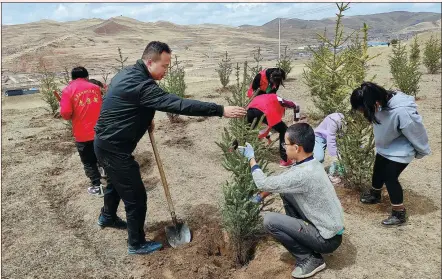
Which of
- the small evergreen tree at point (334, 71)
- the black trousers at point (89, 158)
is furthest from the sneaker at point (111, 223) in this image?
the small evergreen tree at point (334, 71)

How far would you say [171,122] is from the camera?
9.08 m

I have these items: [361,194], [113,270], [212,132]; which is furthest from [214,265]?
[212,132]

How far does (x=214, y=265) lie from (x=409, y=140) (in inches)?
90.8

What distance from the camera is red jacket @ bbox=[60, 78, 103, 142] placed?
479 centimetres

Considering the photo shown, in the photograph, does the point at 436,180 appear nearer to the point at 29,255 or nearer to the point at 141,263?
the point at 141,263

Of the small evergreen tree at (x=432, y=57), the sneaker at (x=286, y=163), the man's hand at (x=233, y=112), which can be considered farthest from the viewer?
the small evergreen tree at (x=432, y=57)

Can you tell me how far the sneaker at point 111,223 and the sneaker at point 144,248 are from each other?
1.96 ft

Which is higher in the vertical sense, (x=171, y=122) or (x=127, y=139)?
(x=127, y=139)

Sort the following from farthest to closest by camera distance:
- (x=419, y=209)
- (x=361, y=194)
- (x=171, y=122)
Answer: (x=171, y=122)
(x=361, y=194)
(x=419, y=209)

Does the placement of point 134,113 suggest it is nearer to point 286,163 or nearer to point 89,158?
point 89,158

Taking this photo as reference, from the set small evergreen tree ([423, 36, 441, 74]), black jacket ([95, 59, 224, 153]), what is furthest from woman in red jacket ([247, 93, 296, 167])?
small evergreen tree ([423, 36, 441, 74])

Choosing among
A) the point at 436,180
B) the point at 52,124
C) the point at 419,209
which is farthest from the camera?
the point at 52,124

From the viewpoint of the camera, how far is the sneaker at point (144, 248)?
379 centimetres

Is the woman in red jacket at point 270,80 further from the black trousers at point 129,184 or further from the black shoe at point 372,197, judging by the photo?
the black trousers at point 129,184
